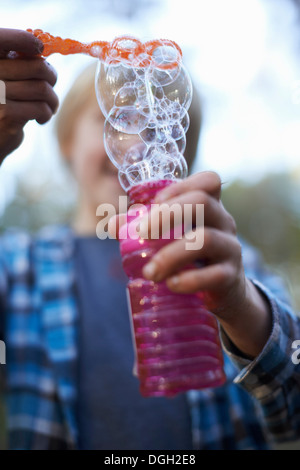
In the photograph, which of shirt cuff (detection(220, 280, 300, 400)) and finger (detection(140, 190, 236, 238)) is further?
shirt cuff (detection(220, 280, 300, 400))

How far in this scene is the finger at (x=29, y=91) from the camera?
987mm

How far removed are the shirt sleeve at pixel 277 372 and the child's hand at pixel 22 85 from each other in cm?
67

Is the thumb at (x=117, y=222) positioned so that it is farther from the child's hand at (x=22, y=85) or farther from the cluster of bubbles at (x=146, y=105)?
the child's hand at (x=22, y=85)

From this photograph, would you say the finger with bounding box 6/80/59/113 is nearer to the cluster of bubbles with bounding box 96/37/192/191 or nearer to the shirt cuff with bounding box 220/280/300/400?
the cluster of bubbles with bounding box 96/37/192/191

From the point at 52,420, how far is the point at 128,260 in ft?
2.48

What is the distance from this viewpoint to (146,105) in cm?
95

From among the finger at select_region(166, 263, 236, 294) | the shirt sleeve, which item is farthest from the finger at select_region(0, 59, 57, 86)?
the shirt sleeve

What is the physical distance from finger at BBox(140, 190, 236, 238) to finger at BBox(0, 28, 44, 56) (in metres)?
0.49

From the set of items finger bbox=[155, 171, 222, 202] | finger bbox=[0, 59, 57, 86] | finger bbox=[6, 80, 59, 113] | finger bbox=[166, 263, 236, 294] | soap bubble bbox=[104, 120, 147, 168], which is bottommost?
finger bbox=[166, 263, 236, 294]

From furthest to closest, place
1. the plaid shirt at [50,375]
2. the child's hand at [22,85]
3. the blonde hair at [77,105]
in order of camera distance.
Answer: the blonde hair at [77,105]
the plaid shirt at [50,375]
the child's hand at [22,85]

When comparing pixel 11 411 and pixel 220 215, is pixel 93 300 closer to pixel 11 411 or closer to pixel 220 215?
pixel 11 411

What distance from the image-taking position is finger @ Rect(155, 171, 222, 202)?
2.39 ft

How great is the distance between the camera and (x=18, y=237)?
1781 millimetres

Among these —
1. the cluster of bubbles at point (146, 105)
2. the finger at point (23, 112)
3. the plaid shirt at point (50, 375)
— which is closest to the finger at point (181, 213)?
the cluster of bubbles at point (146, 105)
